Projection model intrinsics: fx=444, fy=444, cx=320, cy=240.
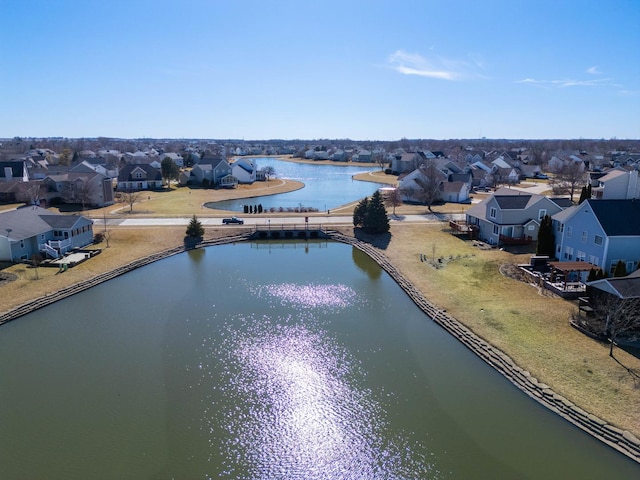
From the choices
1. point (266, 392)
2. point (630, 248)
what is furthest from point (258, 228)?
point (630, 248)

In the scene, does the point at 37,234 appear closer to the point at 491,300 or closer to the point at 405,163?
the point at 491,300

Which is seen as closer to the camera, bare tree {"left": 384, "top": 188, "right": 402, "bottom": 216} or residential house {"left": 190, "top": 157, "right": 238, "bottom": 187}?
bare tree {"left": 384, "top": 188, "right": 402, "bottom": 216}

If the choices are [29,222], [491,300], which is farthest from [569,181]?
[29,222]

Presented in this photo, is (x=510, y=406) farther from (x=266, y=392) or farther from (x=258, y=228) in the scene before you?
(x=258, y=228)

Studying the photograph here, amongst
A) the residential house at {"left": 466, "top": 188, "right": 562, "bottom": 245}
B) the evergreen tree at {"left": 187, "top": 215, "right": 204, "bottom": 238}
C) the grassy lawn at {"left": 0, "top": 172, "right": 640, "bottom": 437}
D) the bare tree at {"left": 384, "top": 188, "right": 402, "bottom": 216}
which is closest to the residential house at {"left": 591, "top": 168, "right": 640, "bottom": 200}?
the residential house at {"left": 466, "top": 188, "right": 562, "bottom": 245}

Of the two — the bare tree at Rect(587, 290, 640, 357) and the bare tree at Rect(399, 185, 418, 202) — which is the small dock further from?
the bare tree at Rect(587, 290, 640, 357)
